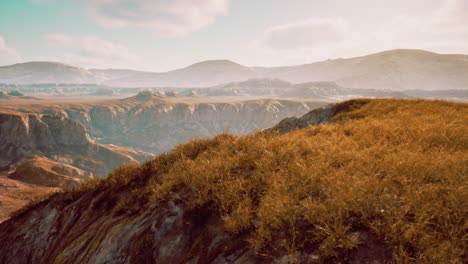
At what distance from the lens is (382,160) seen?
554 cm

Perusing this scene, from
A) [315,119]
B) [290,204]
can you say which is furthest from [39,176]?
[290,204]

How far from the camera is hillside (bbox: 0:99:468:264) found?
3.57 meters

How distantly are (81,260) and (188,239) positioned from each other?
4086 mm

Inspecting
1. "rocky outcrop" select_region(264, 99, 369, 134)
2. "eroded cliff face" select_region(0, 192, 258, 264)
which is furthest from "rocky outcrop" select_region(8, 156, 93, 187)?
"rocky outcrop" select_region(264, 99, 369, 134)

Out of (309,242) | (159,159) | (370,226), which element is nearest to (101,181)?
(159,159)

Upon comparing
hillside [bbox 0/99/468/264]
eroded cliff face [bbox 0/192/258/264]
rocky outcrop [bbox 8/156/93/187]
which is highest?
hillside [bbox 0/99/468/264]

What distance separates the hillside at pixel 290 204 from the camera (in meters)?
3.57

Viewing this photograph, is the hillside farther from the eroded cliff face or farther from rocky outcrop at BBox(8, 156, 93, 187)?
rocky outcrop at BBox(8, 156, 93, 187)

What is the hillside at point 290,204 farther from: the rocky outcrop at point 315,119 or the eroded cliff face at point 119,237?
the rocky outcrop at point 315,119

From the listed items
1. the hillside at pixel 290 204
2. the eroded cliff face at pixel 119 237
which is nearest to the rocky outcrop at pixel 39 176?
the eroded cliff face at pixel 119 237

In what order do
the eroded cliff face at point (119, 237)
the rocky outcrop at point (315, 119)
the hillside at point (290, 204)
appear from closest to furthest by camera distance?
the hillside at point (290, 204), the eroded cliff face at point (119, 237), the rocky outcrop at point (315, 119)

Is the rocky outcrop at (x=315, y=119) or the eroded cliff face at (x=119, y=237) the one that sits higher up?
the rocky outcrop at (x=315, y=119)

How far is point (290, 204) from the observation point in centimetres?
449

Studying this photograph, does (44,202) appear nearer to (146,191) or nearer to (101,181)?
(101,181)
